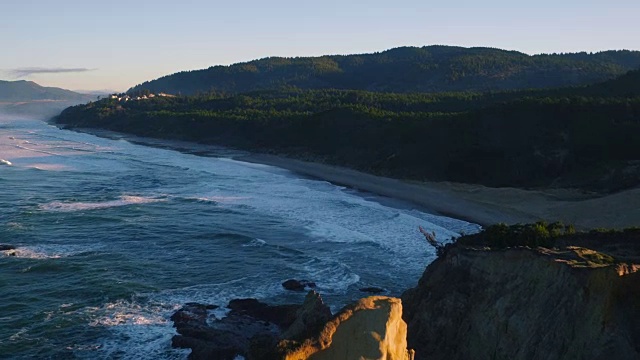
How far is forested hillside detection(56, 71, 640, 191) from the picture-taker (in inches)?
2095

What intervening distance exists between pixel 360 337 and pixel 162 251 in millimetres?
25005

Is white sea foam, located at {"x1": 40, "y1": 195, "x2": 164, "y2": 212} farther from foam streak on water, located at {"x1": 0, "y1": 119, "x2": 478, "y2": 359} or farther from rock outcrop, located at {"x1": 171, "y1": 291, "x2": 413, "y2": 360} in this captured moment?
rock outcrop, located at {"x1": 171, "y1": 291, "x2": 413, "y2": 360}

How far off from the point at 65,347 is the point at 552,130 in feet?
175

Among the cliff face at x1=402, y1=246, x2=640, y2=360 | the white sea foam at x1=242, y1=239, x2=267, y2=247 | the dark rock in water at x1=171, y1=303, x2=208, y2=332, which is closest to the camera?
the cliff face at x1=402, y1=246, x2=640, y2=360

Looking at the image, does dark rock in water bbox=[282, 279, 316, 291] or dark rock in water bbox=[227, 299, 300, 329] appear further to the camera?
dark rock in water bbox=[282, 279, 316, 291]

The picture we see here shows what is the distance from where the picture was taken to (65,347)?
2044cm

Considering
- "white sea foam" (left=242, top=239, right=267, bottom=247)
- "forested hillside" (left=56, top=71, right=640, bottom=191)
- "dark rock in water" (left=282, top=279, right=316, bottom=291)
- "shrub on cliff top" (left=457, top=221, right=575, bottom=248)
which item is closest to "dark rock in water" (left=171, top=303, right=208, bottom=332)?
"dark rock in water" (left=282, top=279, right=316, bottom=291)

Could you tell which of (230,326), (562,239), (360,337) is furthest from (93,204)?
(360,337)

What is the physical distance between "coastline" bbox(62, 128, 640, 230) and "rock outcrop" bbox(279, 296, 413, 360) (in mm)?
30183

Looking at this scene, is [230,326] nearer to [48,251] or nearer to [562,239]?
[562,239]

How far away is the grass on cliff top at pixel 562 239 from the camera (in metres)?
17.3

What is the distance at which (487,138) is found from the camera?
63594 mm

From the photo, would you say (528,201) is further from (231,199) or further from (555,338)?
(555,338)

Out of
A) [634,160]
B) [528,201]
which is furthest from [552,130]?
[528,201]
